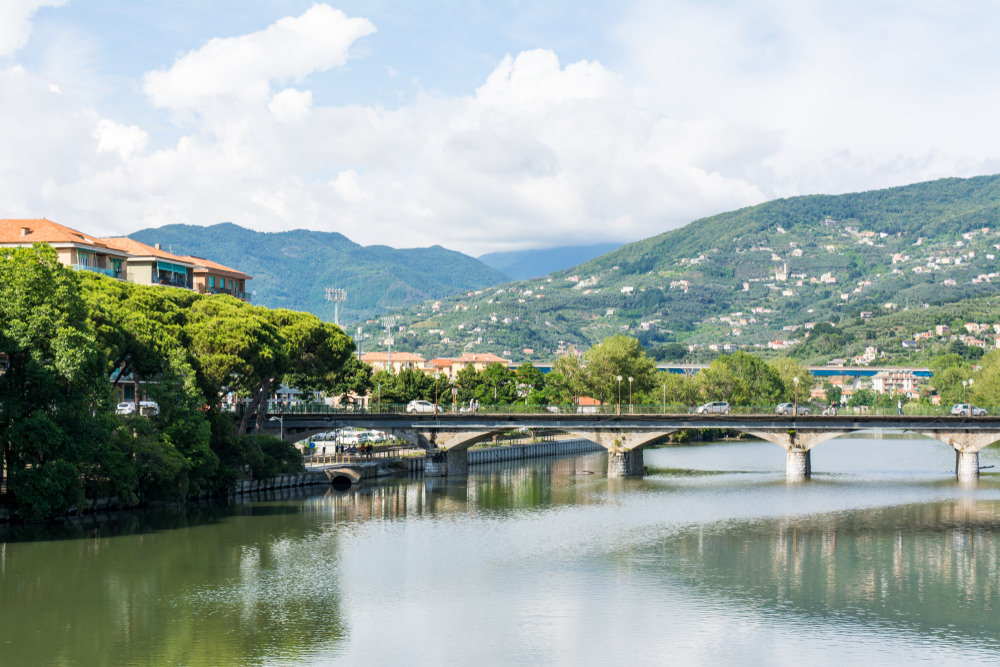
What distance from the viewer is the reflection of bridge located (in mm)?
89250

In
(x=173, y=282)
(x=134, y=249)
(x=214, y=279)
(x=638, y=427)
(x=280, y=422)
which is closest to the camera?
(x=280, y=422)

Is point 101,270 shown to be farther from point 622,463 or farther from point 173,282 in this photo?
point 622,463

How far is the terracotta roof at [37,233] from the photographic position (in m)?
87.6

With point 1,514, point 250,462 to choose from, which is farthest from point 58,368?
point 250,462

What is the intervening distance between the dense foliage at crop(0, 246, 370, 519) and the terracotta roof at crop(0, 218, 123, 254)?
14.9 m

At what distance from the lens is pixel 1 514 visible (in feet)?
187

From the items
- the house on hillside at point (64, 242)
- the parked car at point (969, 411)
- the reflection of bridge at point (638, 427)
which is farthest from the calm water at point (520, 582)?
the house on hillside at point (64, 242)

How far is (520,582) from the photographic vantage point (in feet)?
153

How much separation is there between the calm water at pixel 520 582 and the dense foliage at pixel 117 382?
9.82 feet

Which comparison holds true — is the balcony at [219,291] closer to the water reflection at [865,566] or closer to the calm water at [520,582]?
the calm water at [520,582]

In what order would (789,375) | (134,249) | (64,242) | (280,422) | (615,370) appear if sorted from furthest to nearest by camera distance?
(789,375) < (615,370) < (134,249) < (280,422) < (64,242)

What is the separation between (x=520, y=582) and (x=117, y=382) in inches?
1324

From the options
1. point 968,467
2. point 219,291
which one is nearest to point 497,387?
point 219,291

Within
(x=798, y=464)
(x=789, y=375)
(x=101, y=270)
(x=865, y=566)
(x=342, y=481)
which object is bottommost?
(x=865, y=566)
